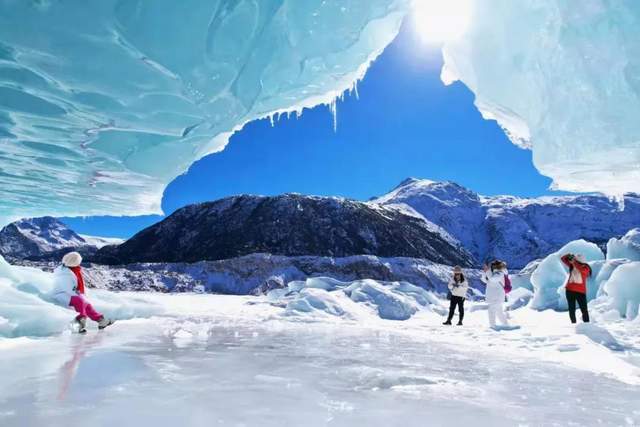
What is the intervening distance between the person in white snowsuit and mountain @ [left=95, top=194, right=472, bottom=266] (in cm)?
6786

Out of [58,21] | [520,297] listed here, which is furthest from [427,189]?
[58,21]

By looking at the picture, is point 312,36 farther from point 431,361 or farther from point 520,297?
point 520,297

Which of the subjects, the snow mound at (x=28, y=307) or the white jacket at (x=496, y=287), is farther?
the white jacket at (x=496, y=287)

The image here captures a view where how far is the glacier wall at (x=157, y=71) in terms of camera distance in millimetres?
7734

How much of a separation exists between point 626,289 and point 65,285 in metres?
9.60

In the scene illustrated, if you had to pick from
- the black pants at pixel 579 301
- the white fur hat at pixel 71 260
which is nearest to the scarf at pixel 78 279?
the white fur hat at pixel 71 260

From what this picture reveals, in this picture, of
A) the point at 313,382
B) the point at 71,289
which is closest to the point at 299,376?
the point at 313,382

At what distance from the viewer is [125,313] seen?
955 cm

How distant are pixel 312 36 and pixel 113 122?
16.7ft

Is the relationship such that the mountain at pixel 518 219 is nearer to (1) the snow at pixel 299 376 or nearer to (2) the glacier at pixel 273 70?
(2) the glacier at pixel 273 70

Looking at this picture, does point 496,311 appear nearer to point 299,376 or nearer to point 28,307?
point 299,376

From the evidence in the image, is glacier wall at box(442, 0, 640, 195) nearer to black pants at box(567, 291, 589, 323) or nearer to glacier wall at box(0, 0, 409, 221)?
glacier wall at box(0, 0, 409, 221)

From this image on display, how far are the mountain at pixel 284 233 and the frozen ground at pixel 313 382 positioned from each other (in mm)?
71381

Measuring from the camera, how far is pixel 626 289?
8703 mm
